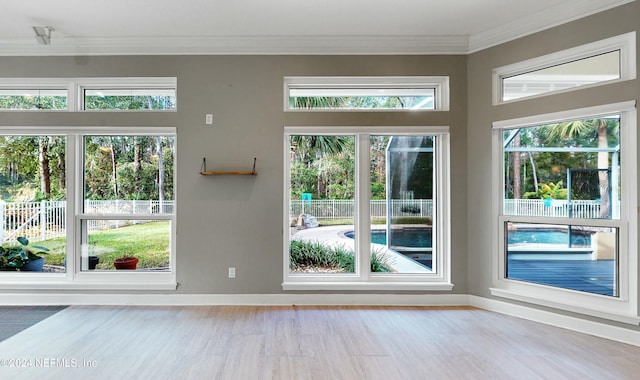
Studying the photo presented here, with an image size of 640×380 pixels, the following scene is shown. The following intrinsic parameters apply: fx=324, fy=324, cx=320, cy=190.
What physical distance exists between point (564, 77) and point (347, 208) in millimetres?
2453

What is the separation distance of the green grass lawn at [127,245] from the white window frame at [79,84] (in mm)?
1388

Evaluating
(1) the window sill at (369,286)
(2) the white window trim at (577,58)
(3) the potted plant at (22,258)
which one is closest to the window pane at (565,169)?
(2) the white window trim at (577,58)

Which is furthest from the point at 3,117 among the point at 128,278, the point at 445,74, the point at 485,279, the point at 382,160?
the point at 485,279

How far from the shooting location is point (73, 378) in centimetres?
218

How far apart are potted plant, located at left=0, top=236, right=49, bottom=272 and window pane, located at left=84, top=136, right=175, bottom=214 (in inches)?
31.6

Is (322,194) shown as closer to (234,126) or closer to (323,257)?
(323,257)

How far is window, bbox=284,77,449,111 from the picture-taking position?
11.9 ft

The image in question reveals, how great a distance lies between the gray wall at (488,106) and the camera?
291 cm

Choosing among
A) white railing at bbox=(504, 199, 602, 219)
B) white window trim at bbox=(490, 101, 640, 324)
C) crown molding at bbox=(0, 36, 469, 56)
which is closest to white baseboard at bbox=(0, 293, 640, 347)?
white window trim at bbox=(490, 101, 640, 324)

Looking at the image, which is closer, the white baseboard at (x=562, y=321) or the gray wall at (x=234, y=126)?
the white baseboard at (x=562, y=321)

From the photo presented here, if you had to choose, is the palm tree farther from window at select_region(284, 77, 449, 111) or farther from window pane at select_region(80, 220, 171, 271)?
window pane at select_region(80, 220, 171, 271)

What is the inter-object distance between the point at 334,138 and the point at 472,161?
1.54 meters

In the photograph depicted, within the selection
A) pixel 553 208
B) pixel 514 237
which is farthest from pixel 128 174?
pixel 553 208

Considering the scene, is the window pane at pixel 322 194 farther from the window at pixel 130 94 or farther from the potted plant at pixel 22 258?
the potted plant at pixel 22 258
